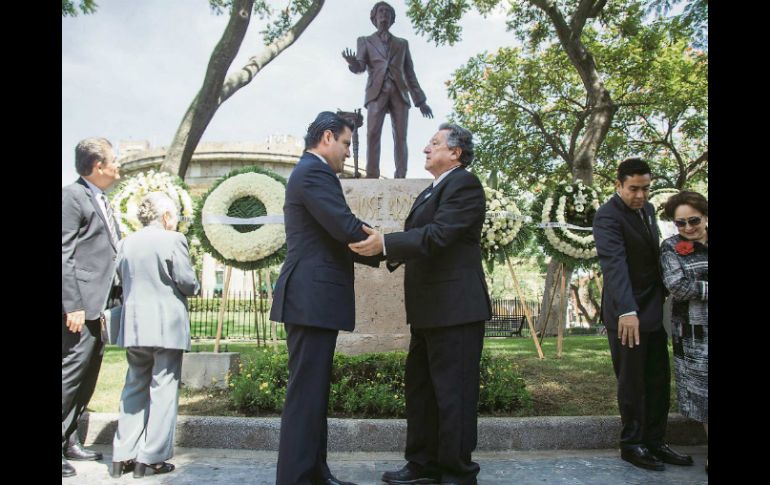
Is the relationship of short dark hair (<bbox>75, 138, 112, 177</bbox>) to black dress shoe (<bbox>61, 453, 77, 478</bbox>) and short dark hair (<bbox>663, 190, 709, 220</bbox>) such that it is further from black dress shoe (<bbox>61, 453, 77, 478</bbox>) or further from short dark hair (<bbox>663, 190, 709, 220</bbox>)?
short dark hair (<bbox>663, 190, 709, 220</bbox>)

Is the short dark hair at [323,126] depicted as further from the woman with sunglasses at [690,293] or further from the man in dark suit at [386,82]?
the man in dark suit at [386,82]

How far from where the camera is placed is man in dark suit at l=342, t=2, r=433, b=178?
8000 millimetres

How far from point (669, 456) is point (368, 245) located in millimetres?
2908

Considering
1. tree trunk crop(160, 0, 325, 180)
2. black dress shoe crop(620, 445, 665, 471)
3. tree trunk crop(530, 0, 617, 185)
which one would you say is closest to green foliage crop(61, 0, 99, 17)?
tree trunk crop(160, 0, 325, 180)

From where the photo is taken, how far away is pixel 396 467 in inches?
183

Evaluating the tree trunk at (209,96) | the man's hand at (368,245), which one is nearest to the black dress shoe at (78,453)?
the man's hand at (368,245)

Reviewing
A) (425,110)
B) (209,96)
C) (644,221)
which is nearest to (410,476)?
(644,221)

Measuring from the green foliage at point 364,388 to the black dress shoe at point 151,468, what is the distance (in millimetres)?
1218

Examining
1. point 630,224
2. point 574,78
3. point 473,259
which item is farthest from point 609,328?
point 574,78

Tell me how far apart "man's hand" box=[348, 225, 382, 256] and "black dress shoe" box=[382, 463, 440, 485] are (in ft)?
5.14

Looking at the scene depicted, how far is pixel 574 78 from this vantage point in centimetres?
2080

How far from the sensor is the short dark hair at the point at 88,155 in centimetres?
487

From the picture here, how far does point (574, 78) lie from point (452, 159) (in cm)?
1815
